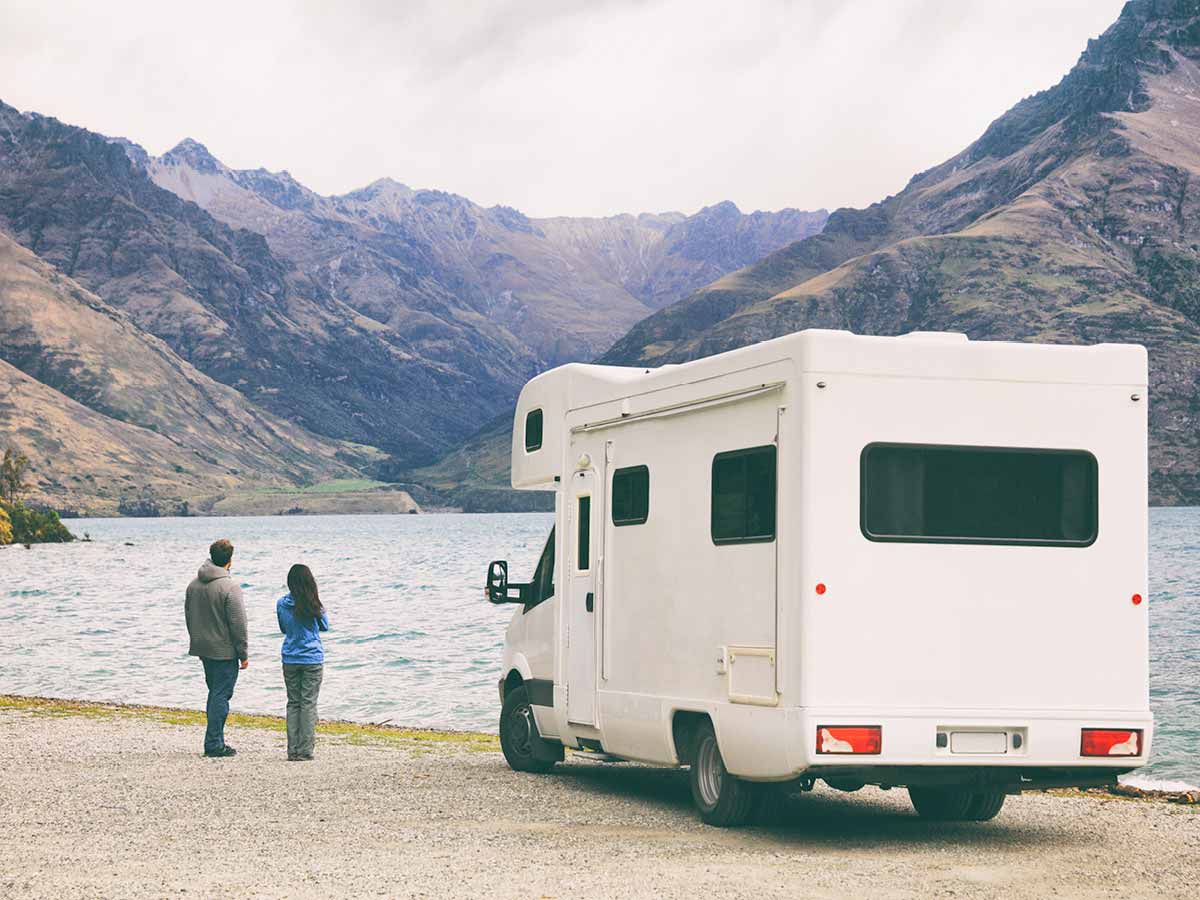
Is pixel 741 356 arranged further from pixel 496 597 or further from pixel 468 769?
pixel 468 769

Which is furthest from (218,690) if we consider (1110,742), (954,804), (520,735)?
(1110,742)

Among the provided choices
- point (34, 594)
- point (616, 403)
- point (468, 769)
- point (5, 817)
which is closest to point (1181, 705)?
point (468, 769)

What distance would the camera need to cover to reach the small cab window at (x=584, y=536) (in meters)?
14.7

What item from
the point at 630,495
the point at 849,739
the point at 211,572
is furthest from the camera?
the point at 211,572

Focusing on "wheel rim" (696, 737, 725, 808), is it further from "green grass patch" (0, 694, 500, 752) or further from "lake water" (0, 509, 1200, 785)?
"green grass patch" (0, 694, 500, 752)

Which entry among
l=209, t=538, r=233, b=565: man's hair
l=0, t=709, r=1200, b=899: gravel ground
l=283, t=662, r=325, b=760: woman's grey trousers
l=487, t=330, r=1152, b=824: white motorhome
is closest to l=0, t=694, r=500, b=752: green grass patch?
l=283, t=662, r=325, b=760: woman's grey trousers

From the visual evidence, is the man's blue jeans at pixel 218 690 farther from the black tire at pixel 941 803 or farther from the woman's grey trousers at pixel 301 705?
the black tire at pixel 941 803

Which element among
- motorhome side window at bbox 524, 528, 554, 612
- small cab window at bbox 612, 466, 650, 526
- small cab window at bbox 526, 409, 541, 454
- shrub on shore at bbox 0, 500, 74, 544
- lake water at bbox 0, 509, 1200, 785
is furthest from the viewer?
shrub on shore at bbox 0, 500, 74, 544

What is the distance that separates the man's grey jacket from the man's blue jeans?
0.14 meters

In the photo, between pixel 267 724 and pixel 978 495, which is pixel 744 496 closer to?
pixel 978 495

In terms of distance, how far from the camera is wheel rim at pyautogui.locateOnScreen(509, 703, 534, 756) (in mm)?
16562

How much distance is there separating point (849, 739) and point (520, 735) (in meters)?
6.42

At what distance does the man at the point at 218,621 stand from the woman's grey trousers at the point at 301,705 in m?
0.59

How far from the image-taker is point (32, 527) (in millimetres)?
165000
